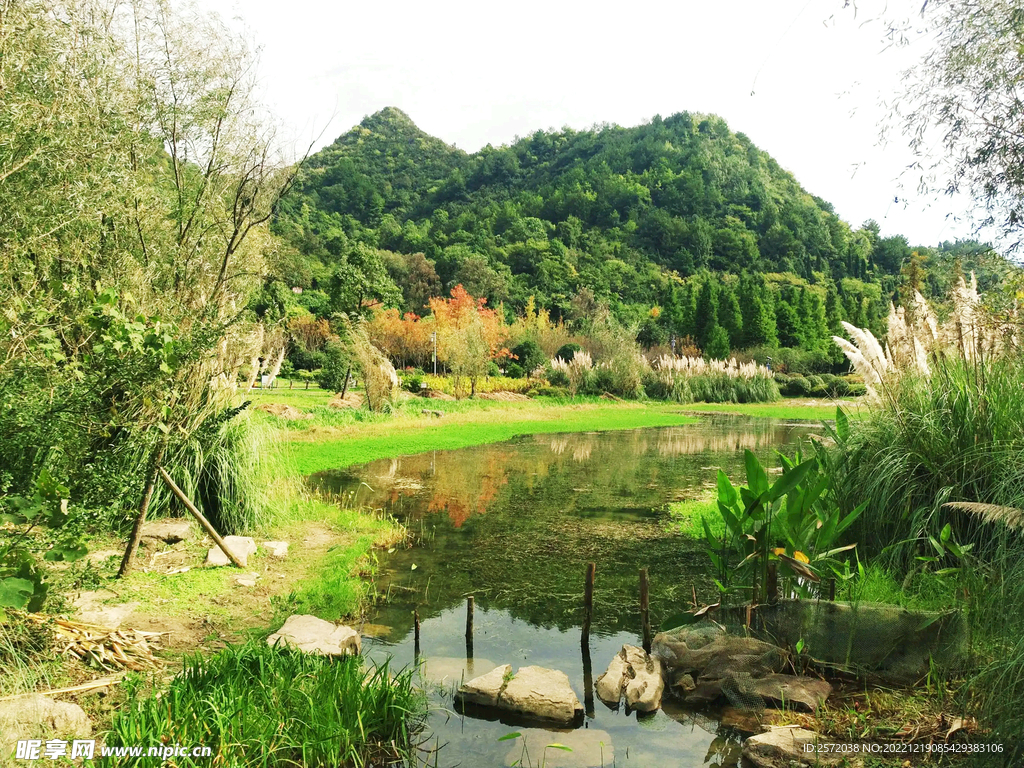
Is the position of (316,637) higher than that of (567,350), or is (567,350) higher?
(567,350)

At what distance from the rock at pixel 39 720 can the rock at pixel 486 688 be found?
1994 millimetres

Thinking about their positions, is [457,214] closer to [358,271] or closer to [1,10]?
[358,271]

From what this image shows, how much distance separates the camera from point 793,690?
150 inches

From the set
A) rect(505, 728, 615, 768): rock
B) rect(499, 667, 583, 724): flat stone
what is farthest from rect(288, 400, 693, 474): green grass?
rect(505, 728, 615, 768): rock

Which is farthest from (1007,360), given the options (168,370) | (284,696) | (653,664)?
(168,370)

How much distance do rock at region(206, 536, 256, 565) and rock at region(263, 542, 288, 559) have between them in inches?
6.7

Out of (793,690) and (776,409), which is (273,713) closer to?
(793,690)

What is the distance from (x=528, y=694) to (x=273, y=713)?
1465 millimetres

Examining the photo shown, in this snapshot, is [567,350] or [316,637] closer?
[316,637]

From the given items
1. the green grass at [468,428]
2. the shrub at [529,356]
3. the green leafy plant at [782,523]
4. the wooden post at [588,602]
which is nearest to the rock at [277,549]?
the green grass at [468,428]

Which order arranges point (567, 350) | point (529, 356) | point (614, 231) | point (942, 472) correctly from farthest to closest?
point (614, 231)
point (567, 350)
point (529, 356)
point (942, 472)

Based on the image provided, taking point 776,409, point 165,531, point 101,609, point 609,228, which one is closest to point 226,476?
point 165,531

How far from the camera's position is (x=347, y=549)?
22.3 ft

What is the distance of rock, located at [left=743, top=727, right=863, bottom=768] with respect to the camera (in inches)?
123
